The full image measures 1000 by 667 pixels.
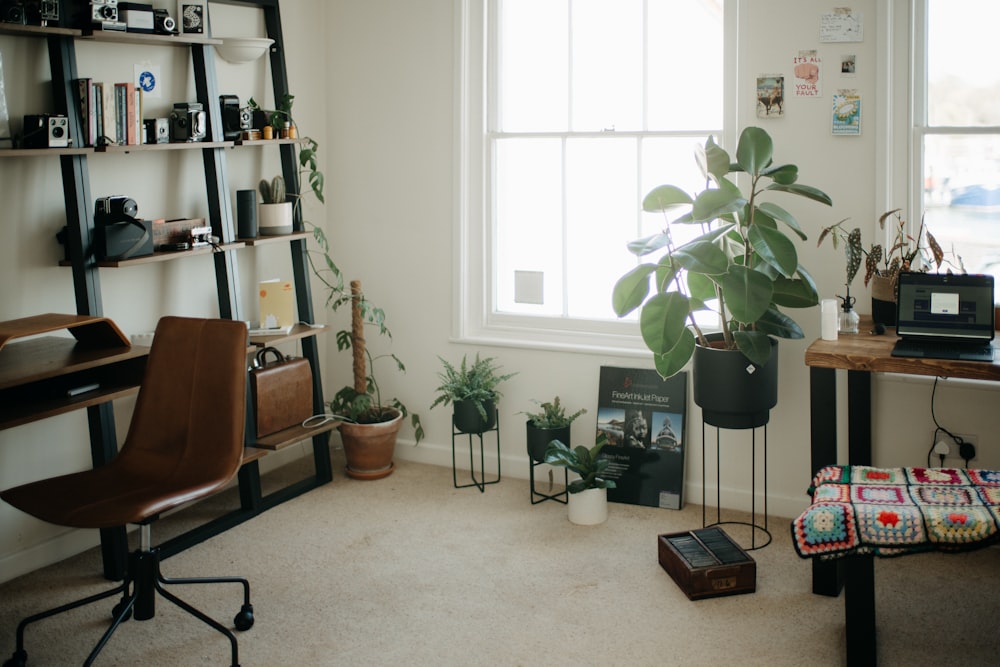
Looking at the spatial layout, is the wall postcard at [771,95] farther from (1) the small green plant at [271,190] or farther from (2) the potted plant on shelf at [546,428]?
(1) the small green plant at [271,190]

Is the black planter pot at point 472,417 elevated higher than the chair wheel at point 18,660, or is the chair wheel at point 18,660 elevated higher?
the black planter pot at point 472,417

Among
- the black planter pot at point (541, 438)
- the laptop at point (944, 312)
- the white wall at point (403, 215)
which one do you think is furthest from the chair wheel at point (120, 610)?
the laptop at point (944, 312)

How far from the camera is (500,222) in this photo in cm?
453

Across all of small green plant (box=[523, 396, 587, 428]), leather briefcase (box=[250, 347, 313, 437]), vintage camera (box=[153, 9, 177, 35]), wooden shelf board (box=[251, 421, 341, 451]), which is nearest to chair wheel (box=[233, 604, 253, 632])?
wooden shelf board (box=[251, 421, 341, 451])

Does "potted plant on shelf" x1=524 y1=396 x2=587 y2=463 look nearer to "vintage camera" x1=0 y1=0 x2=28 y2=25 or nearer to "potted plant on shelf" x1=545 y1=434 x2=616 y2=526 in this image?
"potted plant on shelf" x1=545 y1=434 x2=616 y2=526

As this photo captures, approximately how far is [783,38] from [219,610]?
299cm

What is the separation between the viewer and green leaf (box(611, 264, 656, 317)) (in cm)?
350

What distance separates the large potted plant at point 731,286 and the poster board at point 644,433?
463 mm

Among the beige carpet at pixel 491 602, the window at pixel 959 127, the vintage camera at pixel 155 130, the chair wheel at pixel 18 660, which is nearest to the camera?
the chair wheel at pixel 18 660

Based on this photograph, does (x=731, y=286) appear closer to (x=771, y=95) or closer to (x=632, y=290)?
(x=632, y=290)

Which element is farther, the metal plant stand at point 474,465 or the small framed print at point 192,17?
the metal plant stand at point 474,465

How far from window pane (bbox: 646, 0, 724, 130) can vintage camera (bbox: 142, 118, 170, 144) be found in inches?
78.4

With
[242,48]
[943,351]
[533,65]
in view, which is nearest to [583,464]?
[943,351]

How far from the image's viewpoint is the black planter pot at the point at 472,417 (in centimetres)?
426
